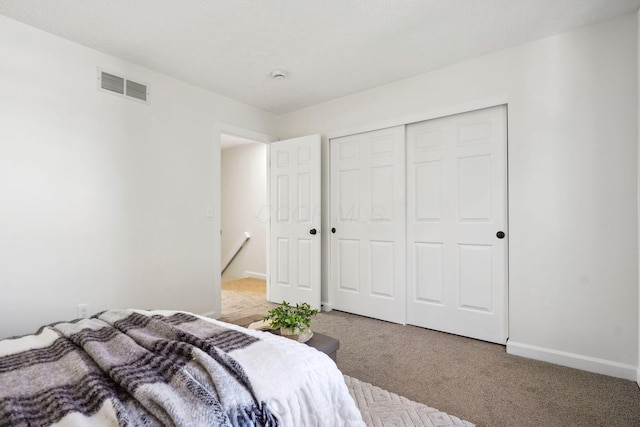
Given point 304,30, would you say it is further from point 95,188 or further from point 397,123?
point 95,188

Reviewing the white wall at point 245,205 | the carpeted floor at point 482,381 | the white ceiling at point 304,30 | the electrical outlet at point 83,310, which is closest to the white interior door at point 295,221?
the carpeted floor at point 482,381

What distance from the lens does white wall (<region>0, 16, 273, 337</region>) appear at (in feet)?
7.27

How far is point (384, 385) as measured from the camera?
82.5 inches

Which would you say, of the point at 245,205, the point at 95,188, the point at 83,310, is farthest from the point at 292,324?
the point at 245,205

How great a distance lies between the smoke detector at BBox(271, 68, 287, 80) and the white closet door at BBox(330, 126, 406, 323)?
0.97m

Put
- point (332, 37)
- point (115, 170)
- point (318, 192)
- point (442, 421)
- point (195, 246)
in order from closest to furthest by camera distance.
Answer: point (442, 421), point (332, 37), point (115, 170), point (195, 246), point (318, 192)

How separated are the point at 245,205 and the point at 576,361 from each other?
5.06 m

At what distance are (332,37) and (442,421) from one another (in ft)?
8.59

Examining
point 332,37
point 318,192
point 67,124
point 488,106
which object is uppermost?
point 332,37

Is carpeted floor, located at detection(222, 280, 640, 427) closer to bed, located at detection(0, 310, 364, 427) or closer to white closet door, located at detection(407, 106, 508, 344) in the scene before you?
white closet door, located at detection(407, 106, 508, 344)

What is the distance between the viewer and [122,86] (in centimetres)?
276

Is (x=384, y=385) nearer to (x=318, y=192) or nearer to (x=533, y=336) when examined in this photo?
(x=533, y=336)

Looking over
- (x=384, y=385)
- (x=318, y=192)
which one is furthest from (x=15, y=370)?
(x=318, y=192)

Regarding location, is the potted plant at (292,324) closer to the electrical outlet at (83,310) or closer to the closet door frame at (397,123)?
the electrical outlet at (83,310)
